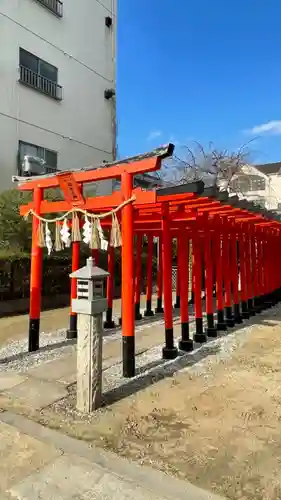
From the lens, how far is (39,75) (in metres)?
13.6

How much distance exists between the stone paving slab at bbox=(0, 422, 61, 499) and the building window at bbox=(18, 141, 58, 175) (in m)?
9.83

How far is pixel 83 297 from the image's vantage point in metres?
4.05

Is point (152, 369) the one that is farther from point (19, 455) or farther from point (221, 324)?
point (221, 324)

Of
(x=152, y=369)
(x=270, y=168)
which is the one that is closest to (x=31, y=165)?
(x=152, y=369)

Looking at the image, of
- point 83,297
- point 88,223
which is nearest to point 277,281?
point 88,223

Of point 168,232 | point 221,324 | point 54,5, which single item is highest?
point 54,5

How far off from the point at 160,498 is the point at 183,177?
2361cm

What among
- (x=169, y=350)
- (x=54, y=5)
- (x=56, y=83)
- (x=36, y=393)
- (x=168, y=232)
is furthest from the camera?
(x=56, y=83)

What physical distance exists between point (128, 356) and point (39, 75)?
12331 mm

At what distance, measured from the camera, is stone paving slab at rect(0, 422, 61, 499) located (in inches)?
110

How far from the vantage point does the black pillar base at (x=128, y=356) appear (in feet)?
16.2

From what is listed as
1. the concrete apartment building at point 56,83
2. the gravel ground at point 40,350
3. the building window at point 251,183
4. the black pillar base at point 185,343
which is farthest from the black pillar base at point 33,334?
the building window at point 251,183

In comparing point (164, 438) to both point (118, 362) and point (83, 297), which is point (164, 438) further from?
point (118, 362)

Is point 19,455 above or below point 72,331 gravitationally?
below
